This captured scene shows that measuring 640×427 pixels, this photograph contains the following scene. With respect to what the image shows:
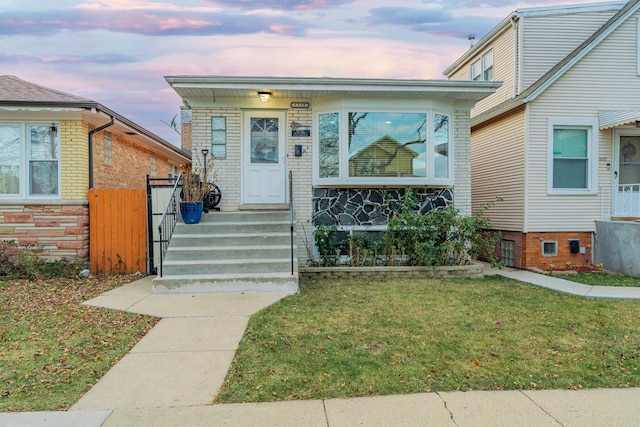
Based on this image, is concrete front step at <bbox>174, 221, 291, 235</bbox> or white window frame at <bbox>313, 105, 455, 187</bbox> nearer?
concrete front step at <bbox>174, 221, 291, 235</bbox>

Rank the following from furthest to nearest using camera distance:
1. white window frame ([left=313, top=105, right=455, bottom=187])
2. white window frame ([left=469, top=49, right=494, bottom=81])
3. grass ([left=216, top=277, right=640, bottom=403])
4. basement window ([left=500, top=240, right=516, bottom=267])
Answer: white window frame ([left=469, top=49, right=494, bottom=81]) < basement window ([left=500, top=240, right=516, bottom=267]) < white window frame ([left=313, top=105, right=455, bottom=187]) < grass ([left=216, top=277, right=640, bottom=403])

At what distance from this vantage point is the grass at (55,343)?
9.70ft

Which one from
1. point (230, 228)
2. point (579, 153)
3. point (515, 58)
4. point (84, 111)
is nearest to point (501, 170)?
point (579, 153)

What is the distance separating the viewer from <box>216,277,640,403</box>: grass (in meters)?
3.11

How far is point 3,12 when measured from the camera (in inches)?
421

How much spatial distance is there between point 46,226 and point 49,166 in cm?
122

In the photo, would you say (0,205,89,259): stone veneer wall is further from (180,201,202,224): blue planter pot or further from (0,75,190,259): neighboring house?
(180,201,202,224): blue planter pot

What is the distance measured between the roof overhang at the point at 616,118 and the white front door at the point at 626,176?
579 millimetres

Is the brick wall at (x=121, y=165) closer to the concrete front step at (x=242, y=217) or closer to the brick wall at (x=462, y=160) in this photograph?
→ the concrete front step at (x=242, y=217)

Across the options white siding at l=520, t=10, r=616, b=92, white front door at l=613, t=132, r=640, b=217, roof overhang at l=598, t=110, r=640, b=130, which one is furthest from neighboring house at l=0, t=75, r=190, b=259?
white front door at l=613, t=132, r=640, b=217

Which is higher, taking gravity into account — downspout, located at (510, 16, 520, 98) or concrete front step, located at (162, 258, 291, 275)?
downspout, located at (510, 16, 520, 98)

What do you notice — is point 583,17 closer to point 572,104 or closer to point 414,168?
point 572,104

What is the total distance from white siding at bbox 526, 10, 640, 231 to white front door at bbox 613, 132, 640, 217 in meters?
0.18

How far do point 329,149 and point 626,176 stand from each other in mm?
6934
